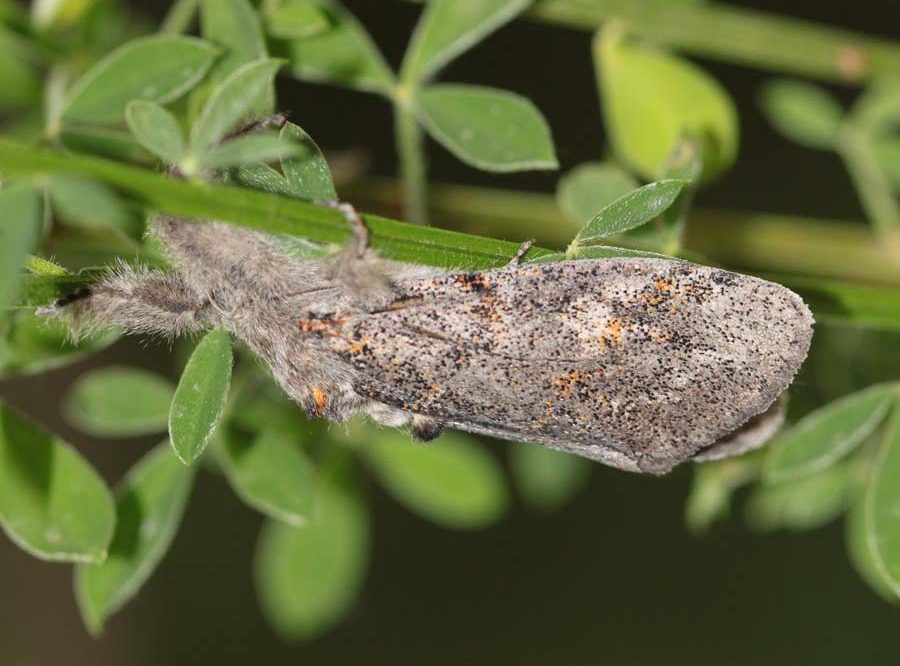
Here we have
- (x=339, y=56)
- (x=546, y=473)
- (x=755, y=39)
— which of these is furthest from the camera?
(x=546, y=473)

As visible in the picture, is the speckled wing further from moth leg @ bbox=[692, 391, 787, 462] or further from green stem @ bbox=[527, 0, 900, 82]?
green stem @ bbox=[527, 0, 900, 82]

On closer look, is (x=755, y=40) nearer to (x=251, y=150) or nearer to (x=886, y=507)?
(x=886, y=507)

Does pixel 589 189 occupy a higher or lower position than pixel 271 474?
higher

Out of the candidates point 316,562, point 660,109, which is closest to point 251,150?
point 660,109

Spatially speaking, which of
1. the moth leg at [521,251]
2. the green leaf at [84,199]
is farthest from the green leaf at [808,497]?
the green leaf at [84,199]

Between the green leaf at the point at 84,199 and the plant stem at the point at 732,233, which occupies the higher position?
the green leaf at the point at 84,199

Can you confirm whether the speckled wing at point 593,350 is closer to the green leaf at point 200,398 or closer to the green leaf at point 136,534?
the green leaf at point 200,398

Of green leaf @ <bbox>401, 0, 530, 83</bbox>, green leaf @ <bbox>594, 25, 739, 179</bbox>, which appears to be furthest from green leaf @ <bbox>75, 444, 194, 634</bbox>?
green leaf @ <bbox>594, 25, 739, 179</bbox>
